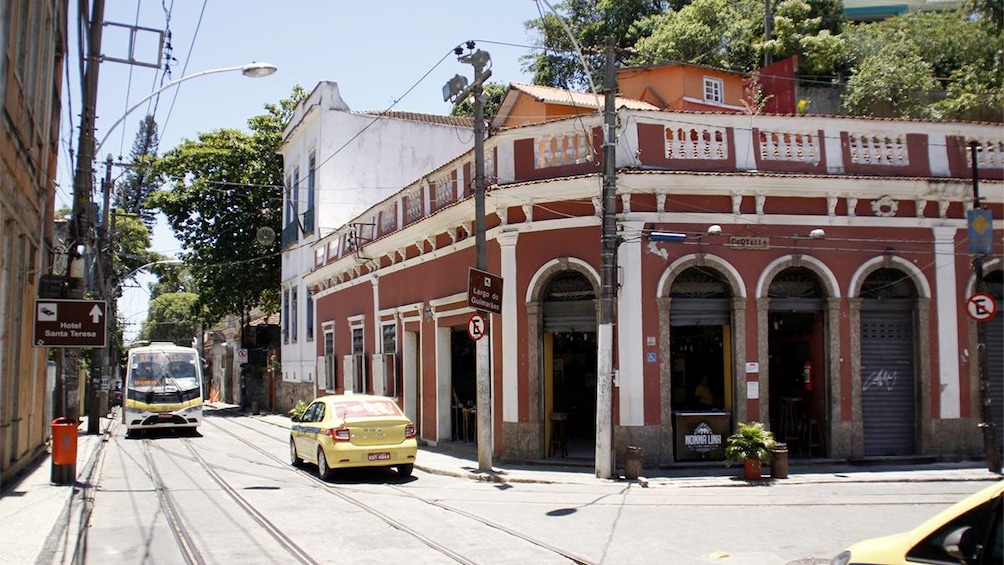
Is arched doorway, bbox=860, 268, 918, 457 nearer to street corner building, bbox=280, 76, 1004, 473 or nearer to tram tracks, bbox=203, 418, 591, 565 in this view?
street corner building, bbox=280, 76, 1004, 473

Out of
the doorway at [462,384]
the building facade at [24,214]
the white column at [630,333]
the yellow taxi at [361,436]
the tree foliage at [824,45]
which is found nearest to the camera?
the building facade at [24,214]

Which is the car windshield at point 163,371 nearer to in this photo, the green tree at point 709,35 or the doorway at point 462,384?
the doorway at point 462,384

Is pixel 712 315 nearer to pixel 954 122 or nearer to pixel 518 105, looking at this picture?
pixel 954 122

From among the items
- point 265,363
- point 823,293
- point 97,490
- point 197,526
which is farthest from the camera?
point 265,363

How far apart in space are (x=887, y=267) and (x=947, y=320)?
165cm

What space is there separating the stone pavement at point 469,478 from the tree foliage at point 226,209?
23.1m

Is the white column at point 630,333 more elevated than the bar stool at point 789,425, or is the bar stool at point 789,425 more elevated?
the white column at point 630,333

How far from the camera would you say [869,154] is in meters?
17.7

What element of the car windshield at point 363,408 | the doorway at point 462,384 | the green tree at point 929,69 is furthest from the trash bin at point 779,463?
the green tree at point 929,69

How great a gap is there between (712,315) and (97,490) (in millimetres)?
11830

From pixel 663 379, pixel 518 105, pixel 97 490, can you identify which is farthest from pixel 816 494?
pixel 518 105

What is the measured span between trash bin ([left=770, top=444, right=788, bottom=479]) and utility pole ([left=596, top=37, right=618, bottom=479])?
2.91 metres

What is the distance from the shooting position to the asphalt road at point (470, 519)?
927 cm

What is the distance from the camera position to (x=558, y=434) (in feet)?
58.9
